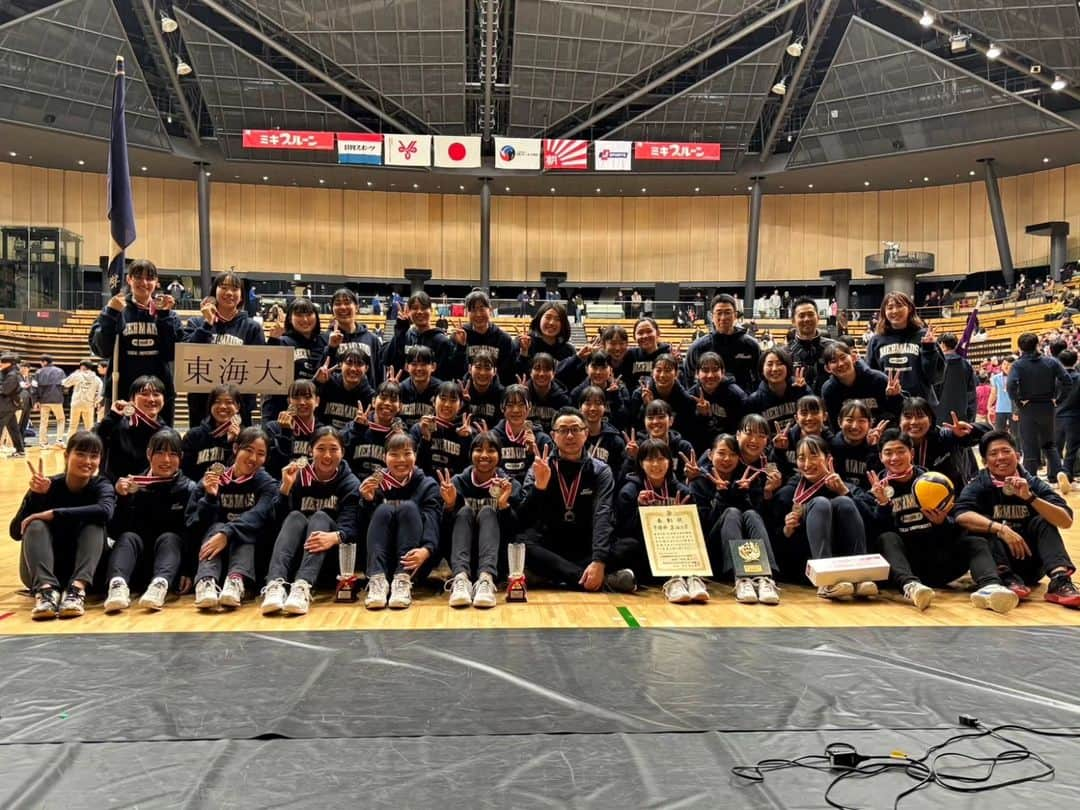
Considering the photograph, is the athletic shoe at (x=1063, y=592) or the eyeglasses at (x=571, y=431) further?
the eyeglasses at (x=571, y=431)

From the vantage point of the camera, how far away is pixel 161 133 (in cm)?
2419

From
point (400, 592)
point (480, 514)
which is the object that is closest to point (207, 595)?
point (400, 592)

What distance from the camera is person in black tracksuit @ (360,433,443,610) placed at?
14.6 ft

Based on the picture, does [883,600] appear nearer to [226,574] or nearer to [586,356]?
[586,356]

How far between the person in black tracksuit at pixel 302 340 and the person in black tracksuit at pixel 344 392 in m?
0.31

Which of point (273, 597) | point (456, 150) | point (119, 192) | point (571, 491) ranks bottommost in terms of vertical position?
point (273, 597)

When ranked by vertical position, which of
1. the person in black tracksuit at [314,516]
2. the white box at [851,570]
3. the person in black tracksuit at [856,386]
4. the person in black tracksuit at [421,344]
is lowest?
the white box at [851,570]

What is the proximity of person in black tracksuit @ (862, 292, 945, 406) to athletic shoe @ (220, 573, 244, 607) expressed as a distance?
4.83 m

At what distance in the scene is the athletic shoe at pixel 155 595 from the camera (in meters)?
4.12

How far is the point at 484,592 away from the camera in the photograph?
4332 mm

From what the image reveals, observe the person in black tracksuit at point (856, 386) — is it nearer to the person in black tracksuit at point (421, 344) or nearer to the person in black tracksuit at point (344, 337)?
the person in black tracksuit at point (421, 344)

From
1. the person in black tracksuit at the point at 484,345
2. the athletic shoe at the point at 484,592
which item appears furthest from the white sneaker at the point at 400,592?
the person in black tracksuit at the point at 484,345

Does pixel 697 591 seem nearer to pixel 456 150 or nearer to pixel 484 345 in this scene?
pixel 484 345

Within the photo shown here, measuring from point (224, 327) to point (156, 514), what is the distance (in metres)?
1.70
